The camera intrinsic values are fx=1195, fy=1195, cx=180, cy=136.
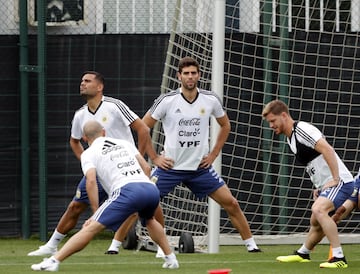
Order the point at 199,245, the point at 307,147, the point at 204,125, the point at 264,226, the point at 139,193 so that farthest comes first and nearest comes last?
the point at 264,226
the point at 199,245
the point at 204,125
the point at 307,147
the point at 139,193

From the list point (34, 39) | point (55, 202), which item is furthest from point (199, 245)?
point (34, 39)

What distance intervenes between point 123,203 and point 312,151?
2082 mm

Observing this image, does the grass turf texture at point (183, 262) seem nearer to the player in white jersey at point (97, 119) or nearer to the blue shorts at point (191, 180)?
the player in white jersey at point (97, 119)

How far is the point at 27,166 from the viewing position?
15.1 metres

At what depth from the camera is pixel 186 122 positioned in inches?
492

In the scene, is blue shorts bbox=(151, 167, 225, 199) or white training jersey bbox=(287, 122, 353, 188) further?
blue shorts bbox=(151, 167, 225, 199)

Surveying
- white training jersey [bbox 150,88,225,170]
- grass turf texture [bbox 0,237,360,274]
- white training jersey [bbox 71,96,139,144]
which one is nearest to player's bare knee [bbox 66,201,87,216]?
grass turf texture [bbox 0,237,360,274]

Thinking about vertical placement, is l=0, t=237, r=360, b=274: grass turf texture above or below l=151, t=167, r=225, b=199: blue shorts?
below

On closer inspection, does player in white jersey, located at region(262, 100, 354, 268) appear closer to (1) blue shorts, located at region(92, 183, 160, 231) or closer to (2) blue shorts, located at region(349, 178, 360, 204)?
(2) blue shorts, located at region(349, 178, 360, 204)

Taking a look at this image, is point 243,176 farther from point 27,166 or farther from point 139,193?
point 139,193

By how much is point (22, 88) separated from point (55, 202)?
1530 millimetres

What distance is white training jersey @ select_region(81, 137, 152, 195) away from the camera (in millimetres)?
10156

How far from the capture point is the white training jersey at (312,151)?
435 inches

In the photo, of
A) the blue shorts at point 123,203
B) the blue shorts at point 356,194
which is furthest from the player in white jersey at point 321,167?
the blue shorts at point 123,203
